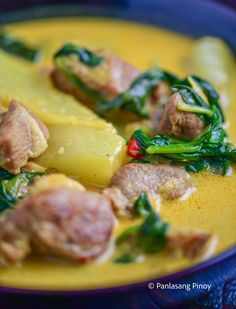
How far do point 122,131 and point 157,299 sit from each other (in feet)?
5.13

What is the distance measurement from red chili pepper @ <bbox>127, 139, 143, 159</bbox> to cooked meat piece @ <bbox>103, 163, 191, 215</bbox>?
0.15 m

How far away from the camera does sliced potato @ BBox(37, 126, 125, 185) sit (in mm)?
3926

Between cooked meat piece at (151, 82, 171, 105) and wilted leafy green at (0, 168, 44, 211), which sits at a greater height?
cooked meat piece at (151, 82, 171, 105)

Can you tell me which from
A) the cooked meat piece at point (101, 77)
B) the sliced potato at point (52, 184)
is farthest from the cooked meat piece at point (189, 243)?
the cooked meat piece at point (101, 77)

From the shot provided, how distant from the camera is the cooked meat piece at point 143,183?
3684 millimetres

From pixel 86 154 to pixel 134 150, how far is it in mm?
322

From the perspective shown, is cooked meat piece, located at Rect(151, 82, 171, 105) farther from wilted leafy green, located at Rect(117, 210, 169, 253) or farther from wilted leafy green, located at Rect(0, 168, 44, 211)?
wilted leafy green, located at Rect(117, 210, 169, 253)

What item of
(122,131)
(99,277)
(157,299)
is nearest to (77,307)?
(99,277)

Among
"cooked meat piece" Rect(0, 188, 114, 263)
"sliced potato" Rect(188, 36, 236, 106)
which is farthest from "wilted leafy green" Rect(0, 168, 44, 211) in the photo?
"sliced potato" Rect(188, 36, 236, 106)

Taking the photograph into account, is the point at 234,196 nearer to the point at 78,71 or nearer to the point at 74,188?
the point at 74,188

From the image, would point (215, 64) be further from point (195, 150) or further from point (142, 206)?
point (142, 206)

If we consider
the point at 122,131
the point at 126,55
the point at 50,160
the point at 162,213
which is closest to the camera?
the point at 162,213

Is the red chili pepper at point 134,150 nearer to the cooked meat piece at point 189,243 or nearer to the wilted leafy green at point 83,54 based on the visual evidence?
the cooked meat piece at point 189,243

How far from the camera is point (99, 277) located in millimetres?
3207
